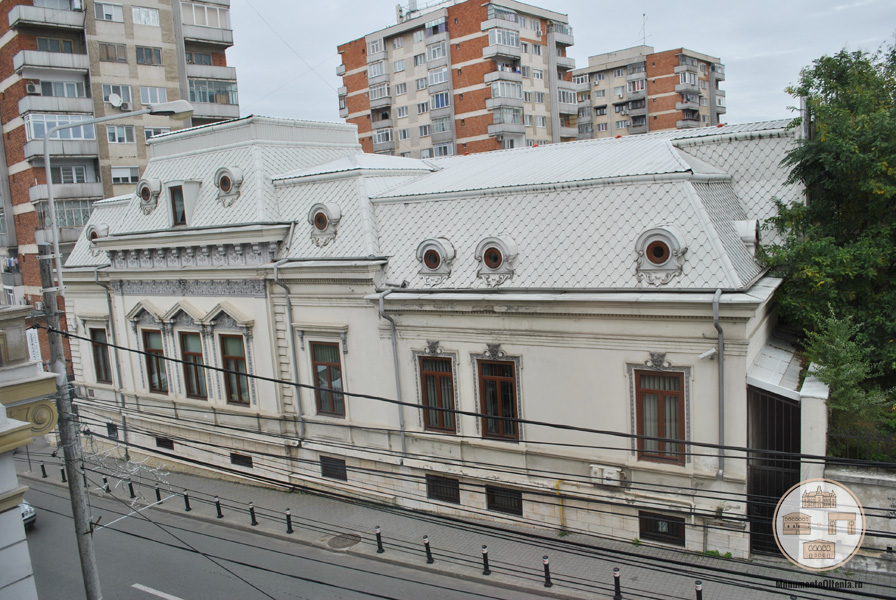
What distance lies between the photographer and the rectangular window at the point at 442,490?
1851cm

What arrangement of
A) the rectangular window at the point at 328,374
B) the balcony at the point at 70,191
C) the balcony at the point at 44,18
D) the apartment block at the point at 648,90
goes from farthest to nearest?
the apartment block at the point at 648,90, the balcony at the point at 70,191, the balcony at the point at 44,18, the rectangular window at the point at 328,374

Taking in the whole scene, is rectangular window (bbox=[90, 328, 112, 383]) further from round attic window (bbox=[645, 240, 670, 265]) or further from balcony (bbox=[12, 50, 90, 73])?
round attic window (bbox=[645, 240, 670, 265])

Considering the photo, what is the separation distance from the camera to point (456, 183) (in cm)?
1981

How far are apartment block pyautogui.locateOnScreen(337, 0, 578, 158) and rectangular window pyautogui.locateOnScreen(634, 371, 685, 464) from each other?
41017 mm

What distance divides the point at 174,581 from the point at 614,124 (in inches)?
2716

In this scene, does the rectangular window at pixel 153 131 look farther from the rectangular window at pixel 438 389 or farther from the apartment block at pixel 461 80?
the rectangular window at pixel 438 389

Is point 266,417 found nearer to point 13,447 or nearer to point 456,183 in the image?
point 456,183

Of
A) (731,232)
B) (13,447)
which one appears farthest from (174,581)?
(731,232)

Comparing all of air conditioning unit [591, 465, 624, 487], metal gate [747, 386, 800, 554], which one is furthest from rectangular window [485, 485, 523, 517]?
metal gate [747, 386, 800, 554]

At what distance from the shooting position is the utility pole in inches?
444

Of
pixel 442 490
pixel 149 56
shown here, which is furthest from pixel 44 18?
pixel 442 490

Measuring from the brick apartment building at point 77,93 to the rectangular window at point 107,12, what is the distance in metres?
0.05

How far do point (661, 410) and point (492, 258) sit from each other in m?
5.59

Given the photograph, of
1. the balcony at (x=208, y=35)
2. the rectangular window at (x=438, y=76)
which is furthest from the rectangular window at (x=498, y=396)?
the rectangular window at (x=438, y=76)
